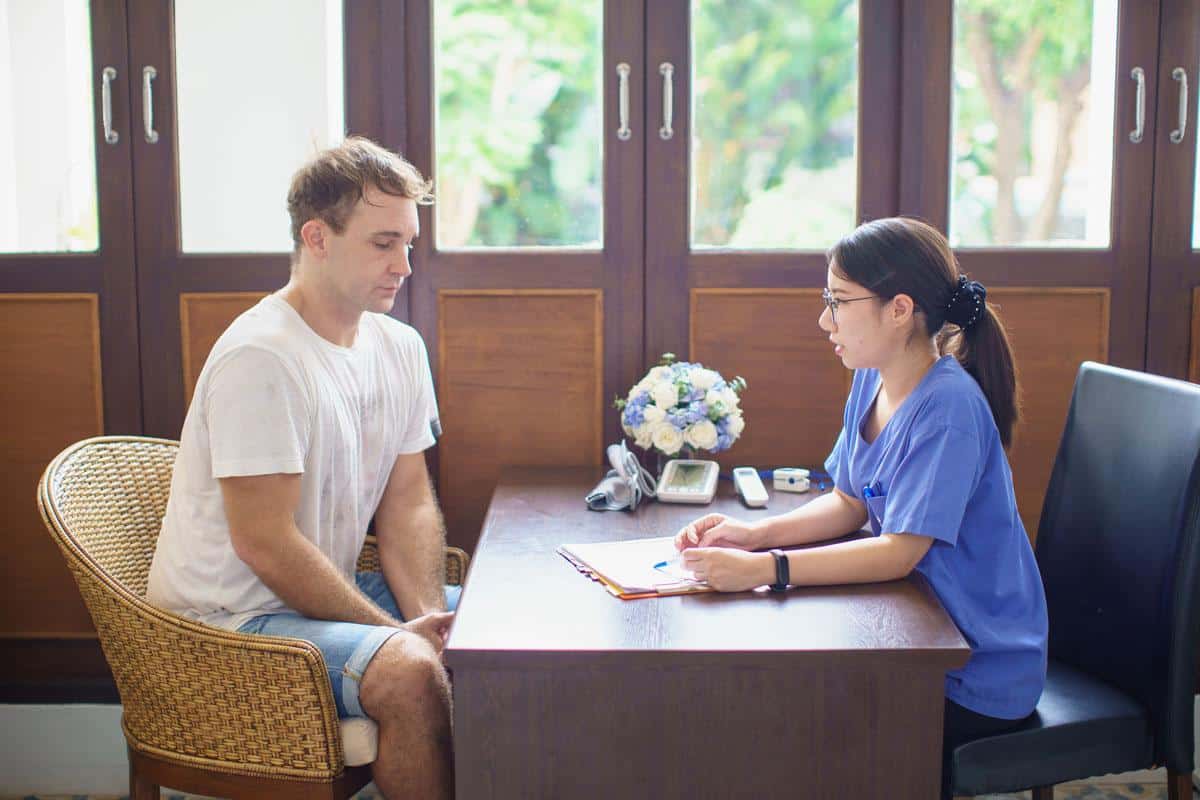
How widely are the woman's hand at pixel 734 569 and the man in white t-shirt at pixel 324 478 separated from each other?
455 millimetres

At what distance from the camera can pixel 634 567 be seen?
5.65ft

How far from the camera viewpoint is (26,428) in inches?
103

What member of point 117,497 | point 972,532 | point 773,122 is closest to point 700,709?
point 972,532

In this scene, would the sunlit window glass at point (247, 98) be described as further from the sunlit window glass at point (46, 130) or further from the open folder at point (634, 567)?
the open folder at point (634, 567)

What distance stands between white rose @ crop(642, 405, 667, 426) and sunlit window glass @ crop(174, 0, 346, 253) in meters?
0.94

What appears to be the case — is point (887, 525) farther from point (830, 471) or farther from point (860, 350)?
point (830, 471)

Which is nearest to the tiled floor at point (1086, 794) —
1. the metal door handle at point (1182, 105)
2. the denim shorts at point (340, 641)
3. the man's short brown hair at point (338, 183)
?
the denim shorts at point (340, 641)

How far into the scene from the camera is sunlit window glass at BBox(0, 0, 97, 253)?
8.50ft

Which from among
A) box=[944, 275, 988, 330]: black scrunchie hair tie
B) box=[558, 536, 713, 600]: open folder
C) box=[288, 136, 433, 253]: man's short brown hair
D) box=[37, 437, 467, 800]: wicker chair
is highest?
box=[288, 136, 433, 253]: man's short brown hair

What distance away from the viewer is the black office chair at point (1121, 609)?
165 cm

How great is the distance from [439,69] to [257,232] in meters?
0.57

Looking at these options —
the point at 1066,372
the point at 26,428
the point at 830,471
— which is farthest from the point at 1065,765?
the point at 26,428

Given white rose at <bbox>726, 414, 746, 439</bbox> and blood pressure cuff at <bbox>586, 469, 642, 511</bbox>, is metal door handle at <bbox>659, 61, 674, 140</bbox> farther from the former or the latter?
blood pressure cuff at <bbox>586, 469, 642, 511</bbox>

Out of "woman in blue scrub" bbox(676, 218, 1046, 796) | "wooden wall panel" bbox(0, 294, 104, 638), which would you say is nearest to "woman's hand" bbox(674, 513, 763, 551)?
"woman in blue scrub" bbox(676, 218, 1046, 796)
